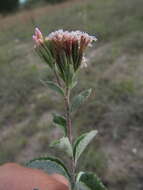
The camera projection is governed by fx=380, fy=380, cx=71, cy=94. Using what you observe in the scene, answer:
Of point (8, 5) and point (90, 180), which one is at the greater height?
point (90, 180)

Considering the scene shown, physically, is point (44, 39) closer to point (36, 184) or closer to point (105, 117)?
point (36, 184)

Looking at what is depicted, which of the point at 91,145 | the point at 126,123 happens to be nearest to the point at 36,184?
the point at 91,145

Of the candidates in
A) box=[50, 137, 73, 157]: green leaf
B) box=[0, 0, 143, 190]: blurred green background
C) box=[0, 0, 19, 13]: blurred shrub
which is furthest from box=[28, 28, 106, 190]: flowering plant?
box=[0, 0, 19, 13]: blurred shrub

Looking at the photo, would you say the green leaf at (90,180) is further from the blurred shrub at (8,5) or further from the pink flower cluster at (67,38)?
the blurred shrub at (8,5)

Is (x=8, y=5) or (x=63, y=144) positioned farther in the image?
(x=8, y=5)

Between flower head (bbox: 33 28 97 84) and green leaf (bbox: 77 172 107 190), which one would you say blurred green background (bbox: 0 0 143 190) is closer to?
green leaf (bbox: 77 172 107 190)

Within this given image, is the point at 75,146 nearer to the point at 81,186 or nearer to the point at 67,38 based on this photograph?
the point at 81,186

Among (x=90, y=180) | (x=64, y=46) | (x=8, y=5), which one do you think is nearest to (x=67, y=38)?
(x=64, y=46)
